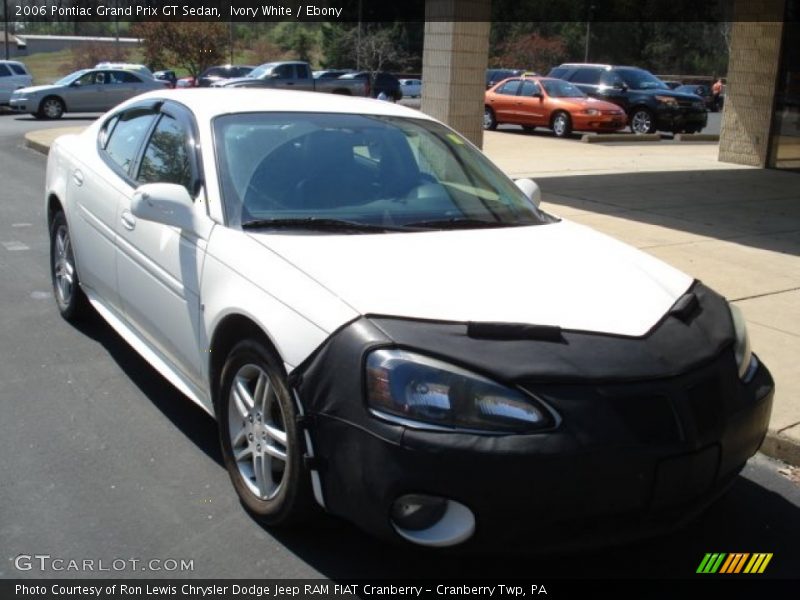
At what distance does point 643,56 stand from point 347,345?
216 ft

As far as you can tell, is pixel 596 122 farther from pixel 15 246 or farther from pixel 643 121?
pixel 15 246

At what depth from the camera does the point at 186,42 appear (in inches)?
1515

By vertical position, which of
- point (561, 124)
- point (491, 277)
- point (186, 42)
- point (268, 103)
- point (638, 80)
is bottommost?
point (561, 124)

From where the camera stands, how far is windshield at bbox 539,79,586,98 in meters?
23.4

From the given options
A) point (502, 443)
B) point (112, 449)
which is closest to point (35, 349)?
point (112, 449)

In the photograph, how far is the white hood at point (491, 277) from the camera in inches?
124

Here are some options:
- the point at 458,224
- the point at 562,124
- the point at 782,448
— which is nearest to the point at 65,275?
the point at 458,224

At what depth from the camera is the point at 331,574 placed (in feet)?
10.7

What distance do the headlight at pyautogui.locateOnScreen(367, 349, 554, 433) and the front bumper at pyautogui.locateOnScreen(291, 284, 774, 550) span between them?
3 cm

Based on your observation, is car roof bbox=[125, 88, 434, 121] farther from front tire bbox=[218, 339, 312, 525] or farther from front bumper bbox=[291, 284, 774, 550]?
front bumper bbox=[291, 284, 774, 550]

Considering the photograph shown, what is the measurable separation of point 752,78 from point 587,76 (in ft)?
33.0

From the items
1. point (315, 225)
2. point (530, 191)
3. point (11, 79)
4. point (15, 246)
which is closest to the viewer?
point (315, 225)

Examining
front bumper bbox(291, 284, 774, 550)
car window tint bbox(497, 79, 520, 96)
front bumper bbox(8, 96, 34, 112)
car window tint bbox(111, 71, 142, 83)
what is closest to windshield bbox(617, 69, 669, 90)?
car window tint bbox(497, 79, 520, 96)

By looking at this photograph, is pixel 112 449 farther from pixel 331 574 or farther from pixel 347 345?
pixel 347 345
